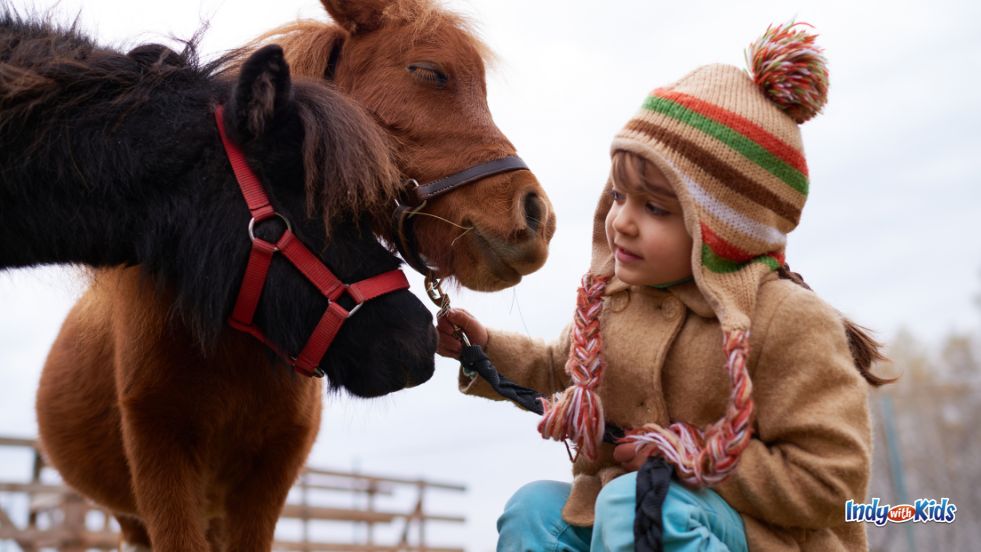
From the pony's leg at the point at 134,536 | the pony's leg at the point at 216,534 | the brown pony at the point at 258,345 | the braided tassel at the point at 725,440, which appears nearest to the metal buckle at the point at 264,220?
the brown pony at the point at 258,345

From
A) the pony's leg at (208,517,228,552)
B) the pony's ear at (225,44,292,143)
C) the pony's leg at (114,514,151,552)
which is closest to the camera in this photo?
the pony's ear at (225,44,292,143)

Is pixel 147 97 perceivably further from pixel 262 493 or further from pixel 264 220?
pixel 262 493

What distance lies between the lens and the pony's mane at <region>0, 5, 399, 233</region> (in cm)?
243

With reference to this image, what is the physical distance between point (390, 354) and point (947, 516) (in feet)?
5.33

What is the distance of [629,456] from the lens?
85.4 inches

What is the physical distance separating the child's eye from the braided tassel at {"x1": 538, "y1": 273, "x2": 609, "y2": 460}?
327 mm

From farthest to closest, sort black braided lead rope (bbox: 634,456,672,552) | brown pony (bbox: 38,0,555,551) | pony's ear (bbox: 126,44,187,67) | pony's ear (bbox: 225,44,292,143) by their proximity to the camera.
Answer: brown pony (bbox: 38,0,555,551) → pony's ear (bbox: 126,44,187,67) → pony's ear (bbox: 225,44,292,143) → black braided lead rope (bbox: 634,456,672,552)

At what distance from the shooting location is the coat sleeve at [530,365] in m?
2.74

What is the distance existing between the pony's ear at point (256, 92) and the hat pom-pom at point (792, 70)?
126 cm

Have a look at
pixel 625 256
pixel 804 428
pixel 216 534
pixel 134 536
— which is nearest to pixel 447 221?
pixel 625 256

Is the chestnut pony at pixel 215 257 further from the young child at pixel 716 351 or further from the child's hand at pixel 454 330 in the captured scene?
the young child at pixel 716 351

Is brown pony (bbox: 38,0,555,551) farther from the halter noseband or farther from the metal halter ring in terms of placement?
the metal halter ring

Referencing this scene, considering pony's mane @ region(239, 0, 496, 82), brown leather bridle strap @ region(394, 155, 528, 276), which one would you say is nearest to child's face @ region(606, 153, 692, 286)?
brown leather bridle strap @ region(394, 155, 528, 276)

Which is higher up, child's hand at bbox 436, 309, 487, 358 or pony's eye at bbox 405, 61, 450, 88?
pony's eye at bbox 405, 61, 450, 88
